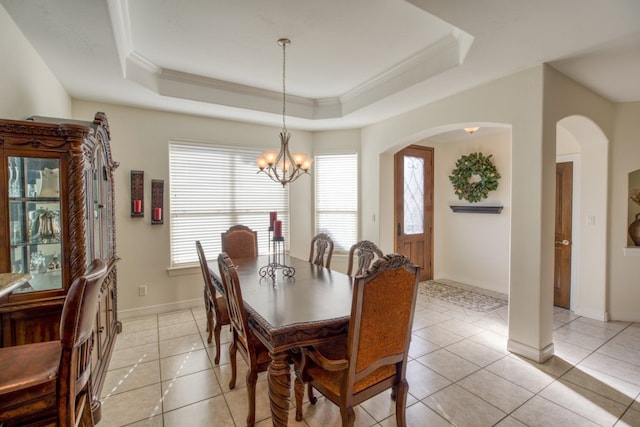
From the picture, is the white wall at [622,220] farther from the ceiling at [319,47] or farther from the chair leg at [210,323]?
the chair leg at [210,323]

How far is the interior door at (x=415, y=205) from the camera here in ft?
16.9

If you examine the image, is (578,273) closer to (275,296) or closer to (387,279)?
(387,279)

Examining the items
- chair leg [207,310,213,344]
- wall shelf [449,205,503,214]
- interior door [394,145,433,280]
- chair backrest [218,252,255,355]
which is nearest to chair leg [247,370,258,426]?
chair backrest [218,252,255,355]

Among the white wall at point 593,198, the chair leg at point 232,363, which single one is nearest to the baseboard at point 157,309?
the chair leg at point 232,363

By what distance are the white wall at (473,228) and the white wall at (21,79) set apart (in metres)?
5.45

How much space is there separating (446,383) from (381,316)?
134 cm

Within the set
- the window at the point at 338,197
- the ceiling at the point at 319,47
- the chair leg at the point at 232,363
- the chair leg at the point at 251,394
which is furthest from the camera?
the window at the point at 338,197

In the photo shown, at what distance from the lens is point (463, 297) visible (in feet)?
15.1

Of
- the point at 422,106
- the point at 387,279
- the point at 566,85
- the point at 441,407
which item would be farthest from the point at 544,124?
the point at 441,407

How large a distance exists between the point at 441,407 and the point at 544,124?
249 centimetres

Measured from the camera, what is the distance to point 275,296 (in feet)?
7.13

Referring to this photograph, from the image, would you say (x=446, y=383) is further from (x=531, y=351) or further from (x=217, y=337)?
(x=217, y=337)

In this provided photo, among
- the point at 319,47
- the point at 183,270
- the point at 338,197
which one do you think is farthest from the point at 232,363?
the point at 338,197

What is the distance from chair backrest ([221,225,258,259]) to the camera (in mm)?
3777
